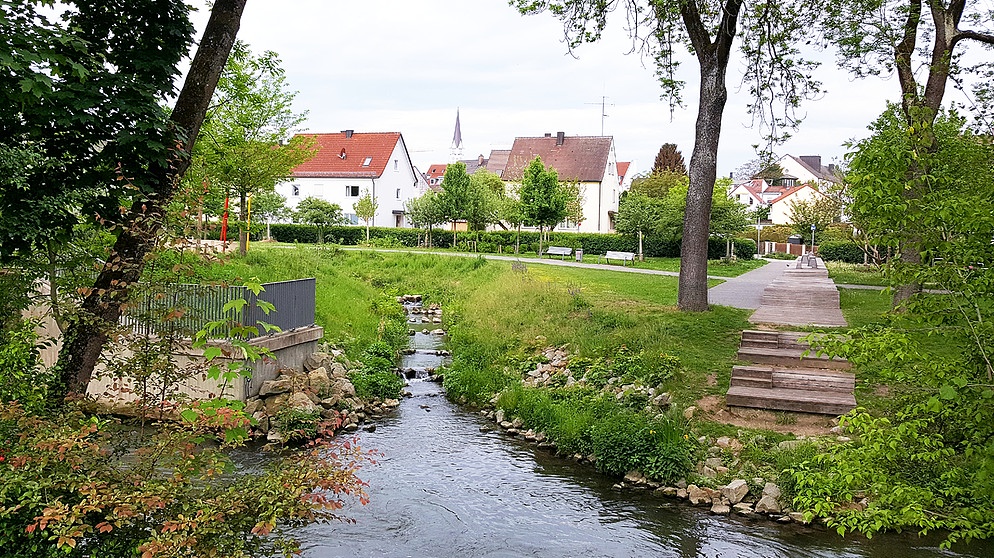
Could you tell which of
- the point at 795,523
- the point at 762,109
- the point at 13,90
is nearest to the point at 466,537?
the point at 795,523

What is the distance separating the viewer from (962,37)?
16438 mm

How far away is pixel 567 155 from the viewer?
6562 cm

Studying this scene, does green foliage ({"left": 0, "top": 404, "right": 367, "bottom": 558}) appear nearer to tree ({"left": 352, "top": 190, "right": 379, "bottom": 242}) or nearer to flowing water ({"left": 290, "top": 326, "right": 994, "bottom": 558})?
flowing water ({"left": 290, "top": 326, "right": 994, "bottom": 558})

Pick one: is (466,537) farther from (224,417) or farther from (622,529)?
(224,417)

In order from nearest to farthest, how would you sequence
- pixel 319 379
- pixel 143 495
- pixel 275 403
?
pixel 143 495 < pixel 275 403 < pixel 319 379

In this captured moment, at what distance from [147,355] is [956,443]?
5.82 meters

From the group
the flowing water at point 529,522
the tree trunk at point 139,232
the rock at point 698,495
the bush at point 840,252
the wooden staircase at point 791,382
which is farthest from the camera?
the bush at point 840,252

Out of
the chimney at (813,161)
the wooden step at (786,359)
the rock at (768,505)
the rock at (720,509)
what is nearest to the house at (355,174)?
the wooden step at (786,359)

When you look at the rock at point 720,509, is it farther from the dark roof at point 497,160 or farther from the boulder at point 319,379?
the dark roof at point 497,160

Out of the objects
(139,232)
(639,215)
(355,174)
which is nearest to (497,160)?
(355,174)

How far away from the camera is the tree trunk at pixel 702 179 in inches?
669

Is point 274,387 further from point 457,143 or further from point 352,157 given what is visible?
point 457,143

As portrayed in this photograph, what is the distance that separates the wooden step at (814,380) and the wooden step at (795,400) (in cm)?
11

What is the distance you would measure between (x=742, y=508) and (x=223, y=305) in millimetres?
7199
